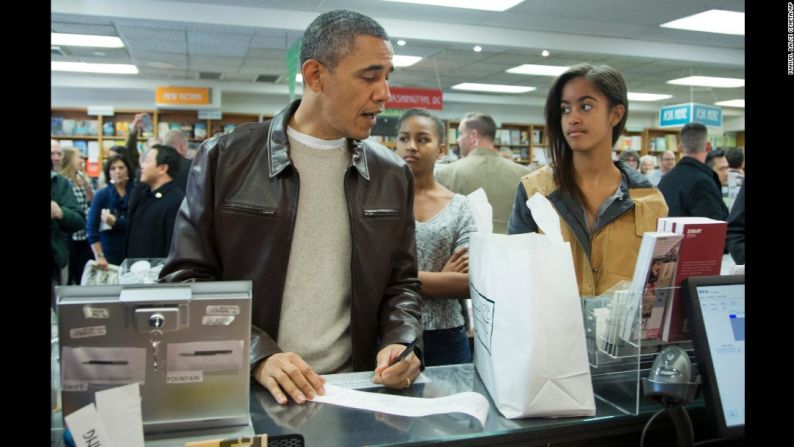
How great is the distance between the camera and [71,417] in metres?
0.85

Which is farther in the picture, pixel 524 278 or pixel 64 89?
pixel 64 89

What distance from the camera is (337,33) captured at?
4.99 ft

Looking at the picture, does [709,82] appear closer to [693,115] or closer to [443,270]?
[693,115]

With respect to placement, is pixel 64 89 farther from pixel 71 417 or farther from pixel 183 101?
pixel 71 417

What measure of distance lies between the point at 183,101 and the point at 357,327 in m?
10.6

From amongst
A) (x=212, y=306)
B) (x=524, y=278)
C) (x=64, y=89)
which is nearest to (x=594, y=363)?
(x=524, y=278)

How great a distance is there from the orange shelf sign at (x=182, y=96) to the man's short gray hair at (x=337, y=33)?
1035cm

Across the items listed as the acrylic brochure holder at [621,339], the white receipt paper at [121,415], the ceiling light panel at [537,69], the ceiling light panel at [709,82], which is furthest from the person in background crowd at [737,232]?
the ceiling light panel at [709,82]

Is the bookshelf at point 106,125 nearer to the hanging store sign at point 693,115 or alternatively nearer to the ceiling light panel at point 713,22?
the hanging store sign at point 693,115

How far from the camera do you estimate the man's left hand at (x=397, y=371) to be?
125 centimetres

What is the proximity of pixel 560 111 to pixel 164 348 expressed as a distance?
4.56ft

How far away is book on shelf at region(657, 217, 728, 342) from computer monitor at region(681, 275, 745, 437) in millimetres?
29

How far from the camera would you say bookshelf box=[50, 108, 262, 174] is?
38.2 feet

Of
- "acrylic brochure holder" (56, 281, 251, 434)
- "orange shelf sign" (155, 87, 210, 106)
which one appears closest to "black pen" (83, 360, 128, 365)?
"acrylic brochure holder" (56, 281, 251, 434)
